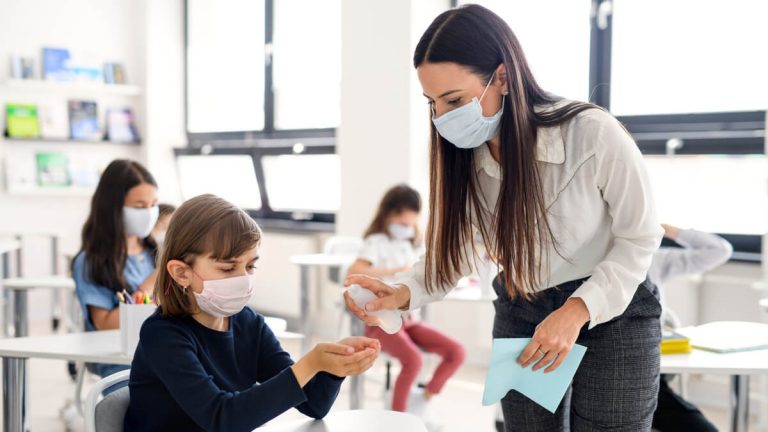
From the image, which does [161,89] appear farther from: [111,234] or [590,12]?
[111,234]

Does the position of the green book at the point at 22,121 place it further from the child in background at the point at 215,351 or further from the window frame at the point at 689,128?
the child in background at the point at 215,351

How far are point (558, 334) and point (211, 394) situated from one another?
59 cm

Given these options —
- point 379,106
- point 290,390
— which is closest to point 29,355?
point 290,390

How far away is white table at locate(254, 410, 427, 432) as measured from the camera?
1429 millimetres

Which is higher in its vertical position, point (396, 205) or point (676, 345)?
point (396, 205)

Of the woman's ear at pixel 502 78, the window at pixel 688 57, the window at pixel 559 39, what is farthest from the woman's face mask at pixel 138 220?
the window at pixel 688 57

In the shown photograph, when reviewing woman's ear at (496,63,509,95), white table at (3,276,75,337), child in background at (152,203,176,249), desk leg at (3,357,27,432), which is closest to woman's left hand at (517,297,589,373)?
woman's ear at (496,63,509,95)

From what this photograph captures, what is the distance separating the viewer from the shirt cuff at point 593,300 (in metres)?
1.26

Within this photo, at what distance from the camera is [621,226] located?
1319 millimetres

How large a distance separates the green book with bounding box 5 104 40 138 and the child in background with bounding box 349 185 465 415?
11.2 ft

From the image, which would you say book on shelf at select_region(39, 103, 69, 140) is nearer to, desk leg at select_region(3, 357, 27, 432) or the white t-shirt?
the white t-shirt

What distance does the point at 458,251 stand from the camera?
1.53 m

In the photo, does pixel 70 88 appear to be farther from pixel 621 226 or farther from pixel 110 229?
pixel 621 226

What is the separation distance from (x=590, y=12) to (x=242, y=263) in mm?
3147
